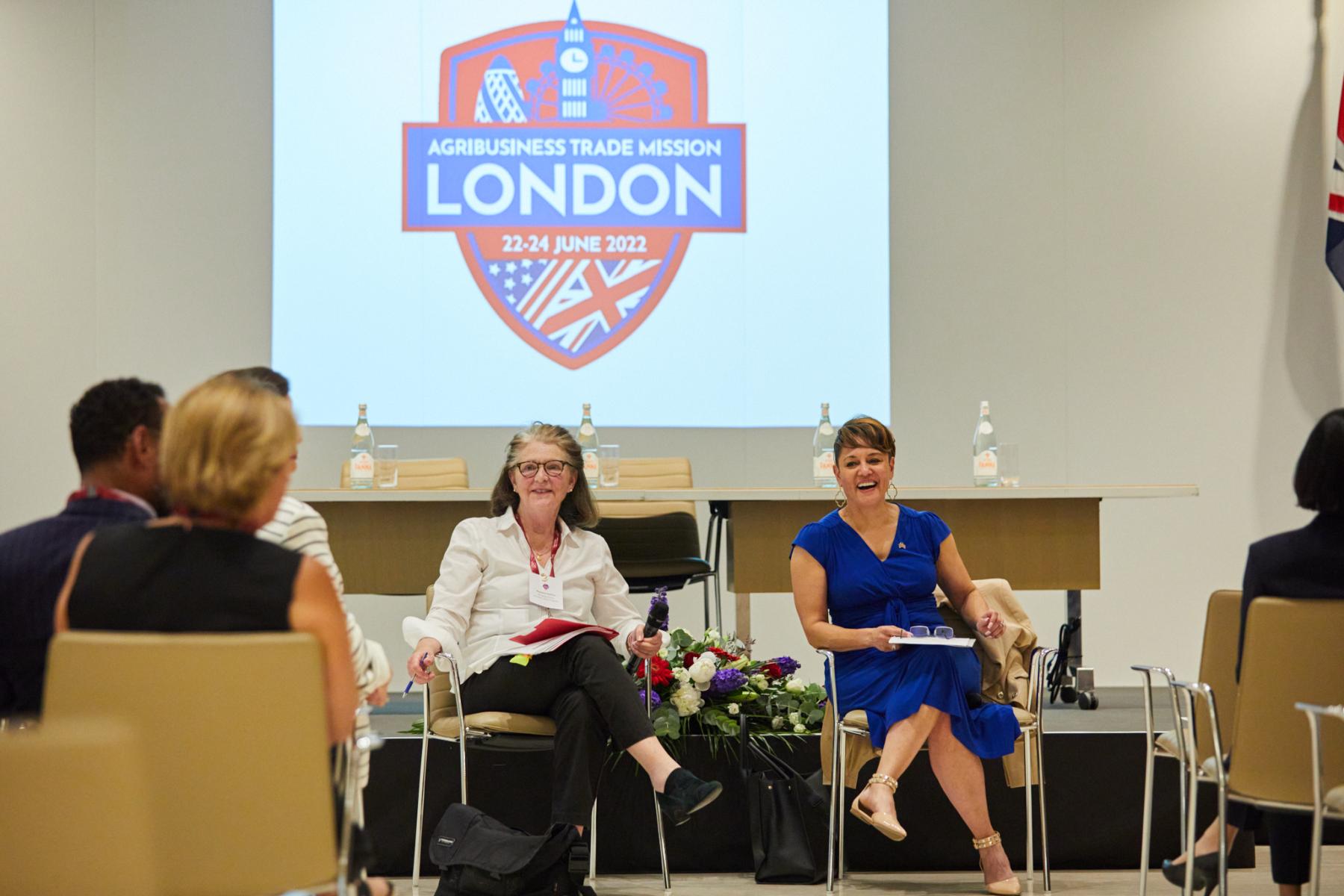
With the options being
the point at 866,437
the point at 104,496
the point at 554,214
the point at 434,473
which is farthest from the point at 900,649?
the point at 554,214

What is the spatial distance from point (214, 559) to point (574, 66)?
4836 millimetres

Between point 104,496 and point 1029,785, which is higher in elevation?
point 104,496

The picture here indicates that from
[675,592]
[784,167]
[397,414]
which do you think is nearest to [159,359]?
[397,414]

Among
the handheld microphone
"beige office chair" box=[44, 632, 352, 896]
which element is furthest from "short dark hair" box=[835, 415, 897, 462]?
"beige office chair" box=[44, 632, 352, 896]

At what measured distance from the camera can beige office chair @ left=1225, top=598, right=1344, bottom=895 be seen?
210cm

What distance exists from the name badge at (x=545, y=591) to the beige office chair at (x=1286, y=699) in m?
1.68

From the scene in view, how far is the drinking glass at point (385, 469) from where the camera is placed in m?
4.54

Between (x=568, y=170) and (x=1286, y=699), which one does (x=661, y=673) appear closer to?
(x=1286, y=699)

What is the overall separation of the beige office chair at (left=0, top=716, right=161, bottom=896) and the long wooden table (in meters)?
2.76

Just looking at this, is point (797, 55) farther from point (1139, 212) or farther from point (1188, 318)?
point (1188, 318)

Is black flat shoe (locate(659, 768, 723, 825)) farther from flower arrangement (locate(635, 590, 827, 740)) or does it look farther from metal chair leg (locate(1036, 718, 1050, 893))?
metal chair leg (locate(1036, 718, 1050, 893))

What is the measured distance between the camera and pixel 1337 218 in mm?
6086

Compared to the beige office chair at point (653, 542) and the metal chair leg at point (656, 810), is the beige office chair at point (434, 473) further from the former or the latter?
the metal chair leg at point (656, 810)

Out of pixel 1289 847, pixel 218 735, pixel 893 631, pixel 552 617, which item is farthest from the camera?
pixel 552 617
